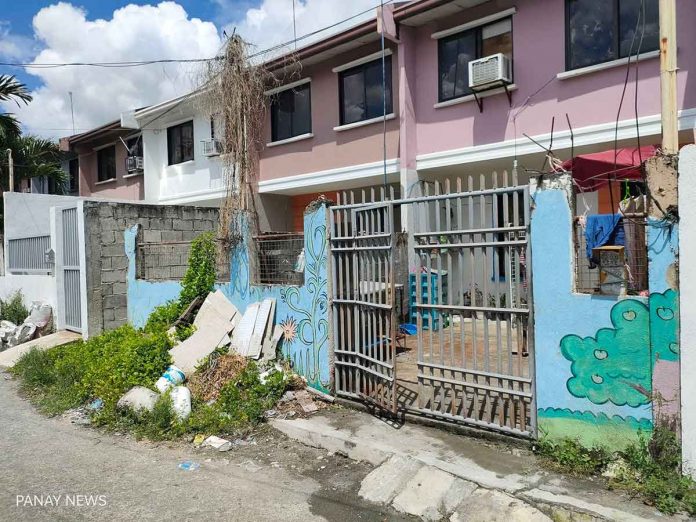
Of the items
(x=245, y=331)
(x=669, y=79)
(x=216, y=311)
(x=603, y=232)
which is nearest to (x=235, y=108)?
(x=216, y=311)

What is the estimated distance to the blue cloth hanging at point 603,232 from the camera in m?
4.27

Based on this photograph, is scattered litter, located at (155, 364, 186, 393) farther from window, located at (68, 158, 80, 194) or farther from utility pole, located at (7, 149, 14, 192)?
window, located at (68, 158, 80, 194)

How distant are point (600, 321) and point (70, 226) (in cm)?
966

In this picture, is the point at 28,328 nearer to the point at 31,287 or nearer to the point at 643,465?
the point at 31,287

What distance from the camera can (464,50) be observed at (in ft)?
33.2

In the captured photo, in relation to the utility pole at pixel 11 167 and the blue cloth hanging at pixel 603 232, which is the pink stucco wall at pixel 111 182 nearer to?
the utility pole at pixel 11 167

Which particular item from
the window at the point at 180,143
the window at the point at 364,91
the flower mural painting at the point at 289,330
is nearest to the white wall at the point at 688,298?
the flower mural painting at the point at 289,330

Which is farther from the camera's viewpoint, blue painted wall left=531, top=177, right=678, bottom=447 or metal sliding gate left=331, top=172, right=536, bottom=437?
metal sliding gate left=331, top=172, right=536, bottom=437

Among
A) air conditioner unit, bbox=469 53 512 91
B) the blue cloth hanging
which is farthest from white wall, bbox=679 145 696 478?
air conditioner unit, bbox=469 53 512 91

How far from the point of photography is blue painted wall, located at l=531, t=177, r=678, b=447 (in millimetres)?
3693

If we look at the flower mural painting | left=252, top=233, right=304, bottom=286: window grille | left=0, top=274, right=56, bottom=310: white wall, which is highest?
left=252, top=233, right=304, bottom=286: window grille

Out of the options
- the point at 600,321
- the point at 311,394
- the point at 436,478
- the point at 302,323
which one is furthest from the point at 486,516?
the point at 302,323
